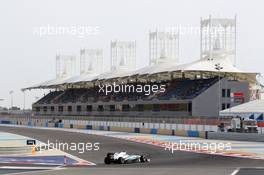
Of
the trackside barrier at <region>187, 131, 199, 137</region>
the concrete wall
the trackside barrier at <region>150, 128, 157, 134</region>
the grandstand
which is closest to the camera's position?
the concrete wall

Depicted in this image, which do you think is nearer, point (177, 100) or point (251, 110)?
point (251, 110)

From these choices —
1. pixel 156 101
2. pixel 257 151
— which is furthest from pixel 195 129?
pixel 156 101

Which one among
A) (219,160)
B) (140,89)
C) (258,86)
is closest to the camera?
(219,160)

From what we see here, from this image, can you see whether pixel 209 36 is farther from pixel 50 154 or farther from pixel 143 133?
pixel 50 154

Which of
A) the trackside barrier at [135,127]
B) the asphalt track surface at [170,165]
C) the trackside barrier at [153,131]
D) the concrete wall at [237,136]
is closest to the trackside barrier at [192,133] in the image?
the trackside barrier at [135,127]

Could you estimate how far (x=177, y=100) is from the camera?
268 feet

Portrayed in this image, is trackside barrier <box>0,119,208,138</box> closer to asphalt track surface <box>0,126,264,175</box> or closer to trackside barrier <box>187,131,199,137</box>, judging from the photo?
trackside barrier <box>187,131,199,137</box>

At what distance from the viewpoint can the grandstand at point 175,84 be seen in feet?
260

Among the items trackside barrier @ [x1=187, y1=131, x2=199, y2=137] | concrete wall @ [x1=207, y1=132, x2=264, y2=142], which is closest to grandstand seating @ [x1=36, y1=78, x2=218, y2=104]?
trackside barrier @ [x1=187, y1=131, x2=199, y2=137]

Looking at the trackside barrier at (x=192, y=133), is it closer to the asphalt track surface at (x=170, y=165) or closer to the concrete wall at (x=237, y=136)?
the concrete wall at (x=237, y=136)

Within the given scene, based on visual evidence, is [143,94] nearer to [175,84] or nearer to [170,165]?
[175,84]

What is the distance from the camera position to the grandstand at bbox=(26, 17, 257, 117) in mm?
79125

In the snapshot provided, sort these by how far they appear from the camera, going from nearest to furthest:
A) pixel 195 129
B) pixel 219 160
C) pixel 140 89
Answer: pixel 219 160, pixel 195 129, pixel 140 89

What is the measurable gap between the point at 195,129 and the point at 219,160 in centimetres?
2666
